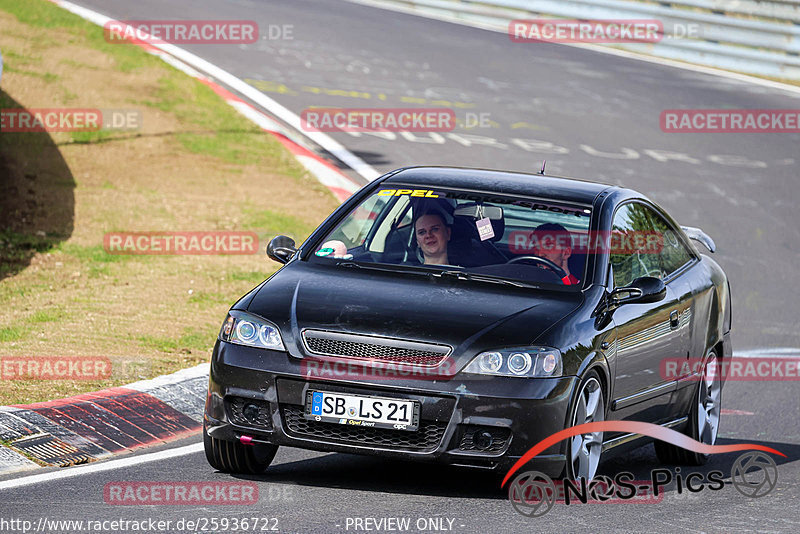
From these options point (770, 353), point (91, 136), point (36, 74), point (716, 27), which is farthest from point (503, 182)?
point (716, 27)

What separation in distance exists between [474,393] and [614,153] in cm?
1311

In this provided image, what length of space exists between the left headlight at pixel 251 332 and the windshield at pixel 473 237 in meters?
0.95

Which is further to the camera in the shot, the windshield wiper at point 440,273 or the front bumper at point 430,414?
the windshield wiper at point 440,273

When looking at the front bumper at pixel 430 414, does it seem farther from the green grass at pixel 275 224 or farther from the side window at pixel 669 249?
the green grass at pixel 275 224

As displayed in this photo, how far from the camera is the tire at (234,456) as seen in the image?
22.0 ft

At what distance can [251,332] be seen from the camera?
652 cm

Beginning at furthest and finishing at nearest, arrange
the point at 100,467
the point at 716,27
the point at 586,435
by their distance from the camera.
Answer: the point at 716,27
the point at 100,467
the point at 586,435

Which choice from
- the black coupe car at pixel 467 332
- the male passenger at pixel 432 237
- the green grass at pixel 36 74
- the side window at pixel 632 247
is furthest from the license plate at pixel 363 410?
the green grass at pixel 36 74

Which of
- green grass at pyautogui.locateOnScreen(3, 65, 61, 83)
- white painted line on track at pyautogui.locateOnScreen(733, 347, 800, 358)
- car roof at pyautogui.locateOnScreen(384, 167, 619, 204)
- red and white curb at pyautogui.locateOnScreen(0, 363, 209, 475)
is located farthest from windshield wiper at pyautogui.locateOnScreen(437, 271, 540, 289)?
green grass at pyautogui.locateOnScreen(3, 65, 61, 83)

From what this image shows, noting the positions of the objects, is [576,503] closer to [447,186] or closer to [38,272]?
[447,186]

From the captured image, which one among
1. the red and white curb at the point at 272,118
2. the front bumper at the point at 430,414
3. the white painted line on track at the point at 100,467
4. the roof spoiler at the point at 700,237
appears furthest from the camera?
the red and white curb at the point at 272,118

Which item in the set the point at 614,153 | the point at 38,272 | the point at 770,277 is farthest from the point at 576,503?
the point at 614,153

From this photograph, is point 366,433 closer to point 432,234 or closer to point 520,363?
point 520,363

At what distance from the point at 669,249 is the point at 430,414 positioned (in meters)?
2.73
